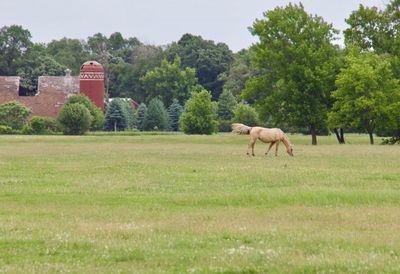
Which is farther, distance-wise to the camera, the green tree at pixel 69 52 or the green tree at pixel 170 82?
the green tree at pixel 69 52

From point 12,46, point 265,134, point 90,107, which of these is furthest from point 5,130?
point 265,134

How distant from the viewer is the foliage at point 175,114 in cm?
12594

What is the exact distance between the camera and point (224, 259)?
11375mm

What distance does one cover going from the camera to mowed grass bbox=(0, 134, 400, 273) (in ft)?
36.9

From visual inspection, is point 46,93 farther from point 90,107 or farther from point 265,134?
point 265,134

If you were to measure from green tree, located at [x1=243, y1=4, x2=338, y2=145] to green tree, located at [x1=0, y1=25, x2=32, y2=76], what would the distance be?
280 feet

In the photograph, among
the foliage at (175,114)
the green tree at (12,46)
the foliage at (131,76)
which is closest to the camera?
the foliage at (175,114)

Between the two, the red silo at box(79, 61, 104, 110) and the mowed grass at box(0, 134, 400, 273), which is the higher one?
the red silo at box(79, 61, 104, 110)

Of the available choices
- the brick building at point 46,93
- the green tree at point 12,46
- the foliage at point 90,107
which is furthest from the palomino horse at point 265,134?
the green tree at point 12,46

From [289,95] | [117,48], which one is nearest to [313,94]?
[289,95]

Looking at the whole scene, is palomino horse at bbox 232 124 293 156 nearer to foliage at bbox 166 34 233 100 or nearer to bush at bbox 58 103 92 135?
bush at bbox 58 103 92 135

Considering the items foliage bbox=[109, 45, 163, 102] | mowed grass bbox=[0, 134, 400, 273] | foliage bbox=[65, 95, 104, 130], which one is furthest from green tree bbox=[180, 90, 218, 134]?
mowed grass bbox=[0, 134, 400, 273]

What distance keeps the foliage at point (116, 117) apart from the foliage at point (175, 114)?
7.94 metres

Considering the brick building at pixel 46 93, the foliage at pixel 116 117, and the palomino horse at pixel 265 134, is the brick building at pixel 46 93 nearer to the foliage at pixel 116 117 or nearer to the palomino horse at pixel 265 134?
the foliage at pixel 116 117
